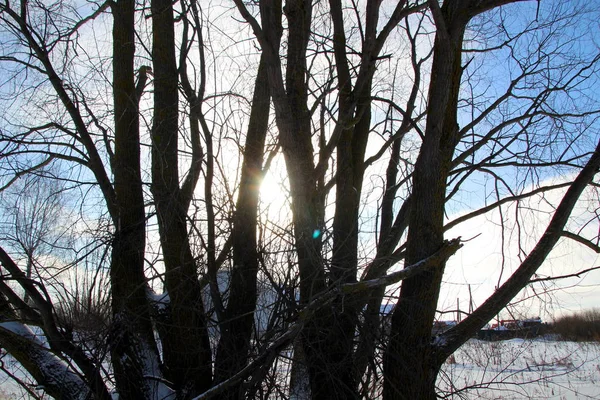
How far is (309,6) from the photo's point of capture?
465 centimetres

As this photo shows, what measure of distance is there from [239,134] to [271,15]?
3.87ft

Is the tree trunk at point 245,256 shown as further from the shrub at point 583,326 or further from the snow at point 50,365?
the shrub at point 583,326

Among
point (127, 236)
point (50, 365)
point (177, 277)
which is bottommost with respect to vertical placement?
point (50, 365)

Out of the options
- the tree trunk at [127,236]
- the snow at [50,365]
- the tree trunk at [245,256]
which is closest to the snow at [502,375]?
the snow at [50,365]

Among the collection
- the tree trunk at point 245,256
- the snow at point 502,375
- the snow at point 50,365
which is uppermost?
the tree trunk at point 245,256

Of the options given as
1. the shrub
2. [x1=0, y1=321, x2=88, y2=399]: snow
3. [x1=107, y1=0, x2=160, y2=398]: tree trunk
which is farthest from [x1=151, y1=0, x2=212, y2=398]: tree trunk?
the shrub

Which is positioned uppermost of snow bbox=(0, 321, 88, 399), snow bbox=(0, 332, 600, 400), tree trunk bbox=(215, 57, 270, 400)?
tree trunk bbox=(215, 57, 270, 400)

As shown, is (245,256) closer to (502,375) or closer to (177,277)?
(177,277)

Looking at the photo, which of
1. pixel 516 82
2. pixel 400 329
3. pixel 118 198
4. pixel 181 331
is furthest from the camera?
pixel 516 82

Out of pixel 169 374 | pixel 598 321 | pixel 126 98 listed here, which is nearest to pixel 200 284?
pixel 169 374

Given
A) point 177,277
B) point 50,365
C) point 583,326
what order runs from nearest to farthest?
point 50,365, point 177,277, point 583,326

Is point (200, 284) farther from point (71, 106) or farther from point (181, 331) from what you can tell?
point (71, 106)

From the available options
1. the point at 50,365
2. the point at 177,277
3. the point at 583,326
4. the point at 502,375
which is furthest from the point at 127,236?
the point at 583,326

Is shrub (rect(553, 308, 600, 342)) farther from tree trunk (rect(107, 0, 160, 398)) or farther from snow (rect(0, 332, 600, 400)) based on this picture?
tree trunk (rect(107, 0, 160, 398))
